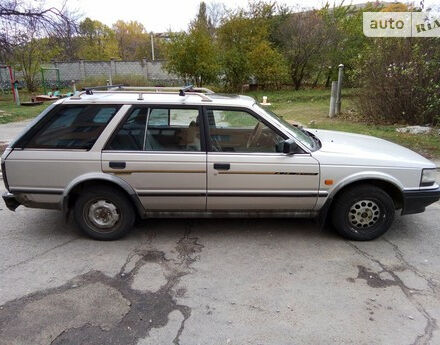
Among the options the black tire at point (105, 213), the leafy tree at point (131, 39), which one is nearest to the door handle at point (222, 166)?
the black tire at point (105, 213)

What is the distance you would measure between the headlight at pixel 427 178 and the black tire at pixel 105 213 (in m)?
3.12

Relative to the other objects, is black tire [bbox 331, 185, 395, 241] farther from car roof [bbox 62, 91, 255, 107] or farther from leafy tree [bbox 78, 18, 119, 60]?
leafy tree [bbox 78, 18, 119, 60]

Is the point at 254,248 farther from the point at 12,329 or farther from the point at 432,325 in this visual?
the point at 12,329

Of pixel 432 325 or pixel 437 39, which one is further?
pixel 437 39

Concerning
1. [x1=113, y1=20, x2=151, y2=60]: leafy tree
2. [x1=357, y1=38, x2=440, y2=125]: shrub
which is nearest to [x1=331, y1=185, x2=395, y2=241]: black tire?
[x1=357, y1=38, x2=440, y2=125]: shrub

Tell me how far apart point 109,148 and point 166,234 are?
3.84 feet

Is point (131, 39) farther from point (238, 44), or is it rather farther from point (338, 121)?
point (338, 121)

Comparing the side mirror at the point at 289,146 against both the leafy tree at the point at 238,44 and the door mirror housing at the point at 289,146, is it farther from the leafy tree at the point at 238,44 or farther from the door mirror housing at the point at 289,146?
the leafy tree at the point at 238,44

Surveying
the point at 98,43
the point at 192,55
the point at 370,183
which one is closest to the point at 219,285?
the point at 370,183

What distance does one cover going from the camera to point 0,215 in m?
4.71

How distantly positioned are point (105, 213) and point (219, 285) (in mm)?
1541

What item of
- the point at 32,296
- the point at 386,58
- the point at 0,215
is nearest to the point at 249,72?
the point at 386,58

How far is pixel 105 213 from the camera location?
3.87 metres

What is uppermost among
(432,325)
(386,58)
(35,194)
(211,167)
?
(386,58)
